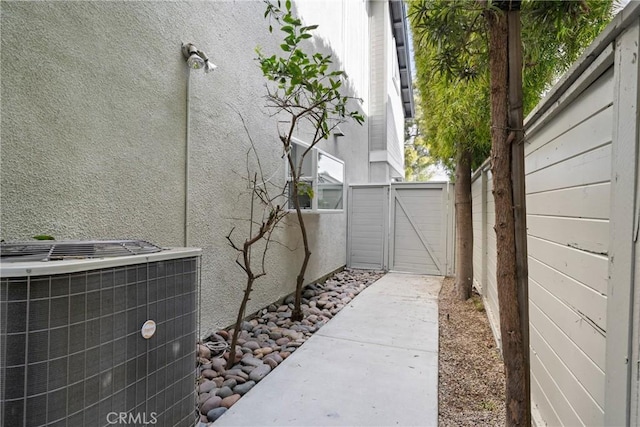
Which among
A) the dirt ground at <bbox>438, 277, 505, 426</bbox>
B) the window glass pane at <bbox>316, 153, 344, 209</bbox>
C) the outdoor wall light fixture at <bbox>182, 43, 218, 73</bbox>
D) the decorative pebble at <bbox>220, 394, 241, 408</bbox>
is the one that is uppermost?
the outdoor wall light fixture at <bbox>182, 43, 218, 73</bbox>

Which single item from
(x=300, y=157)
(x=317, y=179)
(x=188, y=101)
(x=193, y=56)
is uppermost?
(x=193, y=56)

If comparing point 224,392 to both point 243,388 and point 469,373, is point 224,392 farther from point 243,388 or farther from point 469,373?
point 469,373

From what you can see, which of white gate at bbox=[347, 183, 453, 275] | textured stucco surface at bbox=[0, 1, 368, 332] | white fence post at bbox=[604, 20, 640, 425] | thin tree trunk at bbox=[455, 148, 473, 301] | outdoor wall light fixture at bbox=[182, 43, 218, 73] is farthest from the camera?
white gate at bbox=[347, 183, 453, 275]

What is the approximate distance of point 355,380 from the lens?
8.67ft

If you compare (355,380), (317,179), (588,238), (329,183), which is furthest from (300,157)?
(588,238)

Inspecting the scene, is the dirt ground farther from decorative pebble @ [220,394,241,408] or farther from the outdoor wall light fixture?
the outdoor wall light fixture

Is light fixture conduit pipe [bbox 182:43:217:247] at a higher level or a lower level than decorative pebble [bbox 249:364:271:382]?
higher

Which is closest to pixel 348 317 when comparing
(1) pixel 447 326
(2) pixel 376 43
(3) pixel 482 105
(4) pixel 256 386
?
(1) pixel 447 326

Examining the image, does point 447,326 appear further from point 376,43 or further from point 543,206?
point 376,43

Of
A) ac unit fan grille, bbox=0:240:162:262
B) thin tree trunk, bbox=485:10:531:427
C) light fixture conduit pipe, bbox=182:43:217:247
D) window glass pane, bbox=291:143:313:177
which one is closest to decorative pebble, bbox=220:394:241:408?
light fixture conduit pipe, bbox=182:43:217:247

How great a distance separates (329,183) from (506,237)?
14.7 ft

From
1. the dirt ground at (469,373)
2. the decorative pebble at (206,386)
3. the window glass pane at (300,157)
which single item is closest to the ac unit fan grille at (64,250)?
the decorative pebble at (206,386)

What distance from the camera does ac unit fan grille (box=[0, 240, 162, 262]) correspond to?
3.80 feet

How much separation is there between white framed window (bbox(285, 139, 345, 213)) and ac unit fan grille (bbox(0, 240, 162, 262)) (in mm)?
2895
